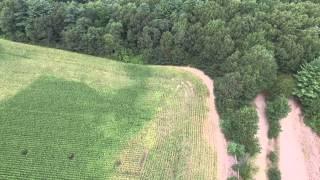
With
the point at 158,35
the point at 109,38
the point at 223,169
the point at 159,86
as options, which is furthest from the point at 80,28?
the point at 223,169

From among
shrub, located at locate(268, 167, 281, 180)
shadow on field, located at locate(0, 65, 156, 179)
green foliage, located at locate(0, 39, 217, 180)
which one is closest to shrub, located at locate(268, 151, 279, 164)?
shrub, located at locate(268, 167, 281, 180)

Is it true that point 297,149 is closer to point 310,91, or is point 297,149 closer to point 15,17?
point 310,91

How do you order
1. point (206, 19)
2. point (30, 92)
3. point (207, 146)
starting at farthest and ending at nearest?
point (206, 19), point (30, 92), point (207, 146)

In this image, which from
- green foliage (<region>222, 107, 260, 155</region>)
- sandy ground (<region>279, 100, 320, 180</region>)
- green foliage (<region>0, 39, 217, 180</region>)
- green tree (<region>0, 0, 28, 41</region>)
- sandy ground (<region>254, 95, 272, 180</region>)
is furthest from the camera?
green tree (<region>0, 0, 28, 41</region>)

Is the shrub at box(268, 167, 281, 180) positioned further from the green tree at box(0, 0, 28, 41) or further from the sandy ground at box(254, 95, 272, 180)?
the green tree at box(0, 0, 28, 41)

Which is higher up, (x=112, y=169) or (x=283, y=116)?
(x=283, y=116)

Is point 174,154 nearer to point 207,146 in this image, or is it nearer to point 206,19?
point 207,146

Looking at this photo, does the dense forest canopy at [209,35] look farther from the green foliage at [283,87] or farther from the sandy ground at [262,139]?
the sandy ground at [262,139]
